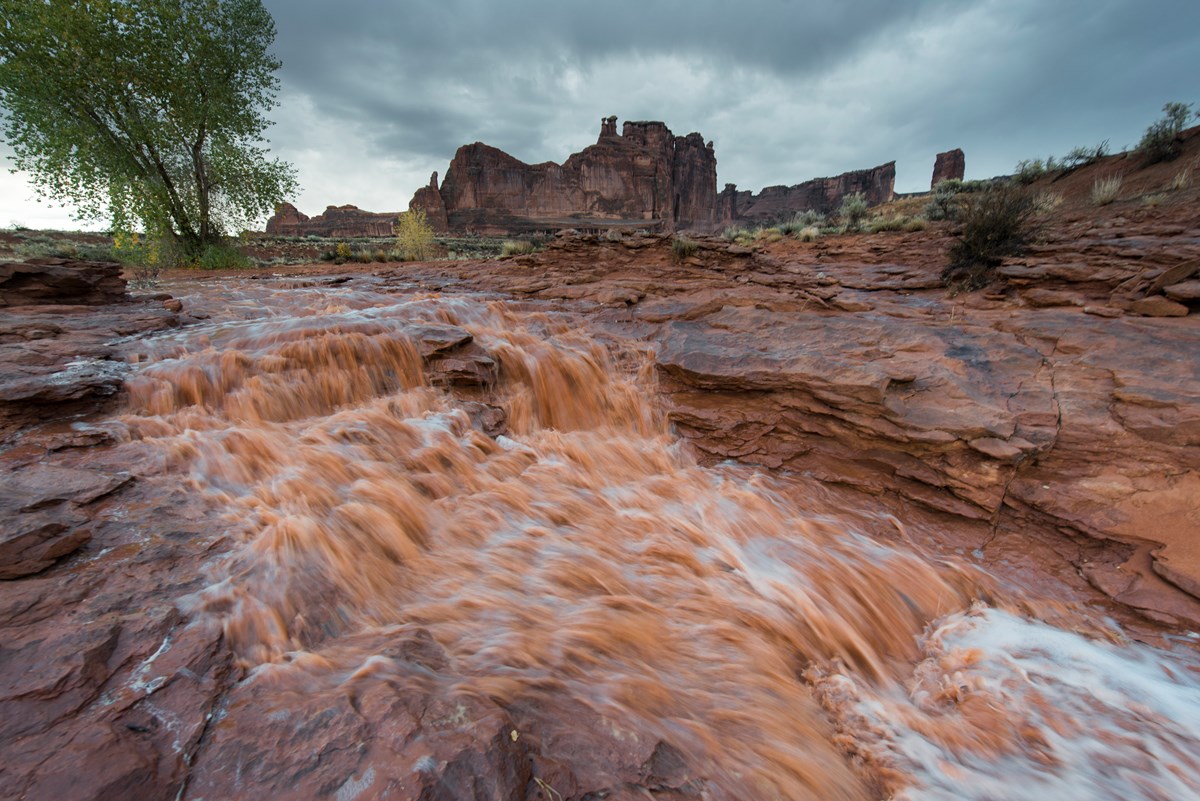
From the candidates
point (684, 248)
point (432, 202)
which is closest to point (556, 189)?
point (432, 202)

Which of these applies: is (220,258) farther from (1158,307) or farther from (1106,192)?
(1106,192)

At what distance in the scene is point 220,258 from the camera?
15.6 m

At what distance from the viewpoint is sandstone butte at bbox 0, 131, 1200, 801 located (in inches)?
60.3

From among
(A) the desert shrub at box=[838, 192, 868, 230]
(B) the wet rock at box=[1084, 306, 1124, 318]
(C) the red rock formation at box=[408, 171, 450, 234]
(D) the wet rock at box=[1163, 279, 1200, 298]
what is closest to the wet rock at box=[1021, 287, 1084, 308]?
(B) the wet rock at box=[1084, 306, 1124, 318]

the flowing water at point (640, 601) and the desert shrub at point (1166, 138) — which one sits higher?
the desert shrub at point (1166, 138)

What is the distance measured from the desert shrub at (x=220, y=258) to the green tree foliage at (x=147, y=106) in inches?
14.6

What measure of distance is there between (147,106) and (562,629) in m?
19.9

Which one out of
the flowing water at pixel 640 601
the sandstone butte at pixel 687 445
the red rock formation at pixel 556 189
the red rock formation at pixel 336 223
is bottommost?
the flowing water at pixel 640 601

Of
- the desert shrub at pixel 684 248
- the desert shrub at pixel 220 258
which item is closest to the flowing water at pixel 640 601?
the desert shrub at pixel 684 248

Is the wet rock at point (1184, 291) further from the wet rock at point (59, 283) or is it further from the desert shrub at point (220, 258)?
the desert shrub at point (220, 258)

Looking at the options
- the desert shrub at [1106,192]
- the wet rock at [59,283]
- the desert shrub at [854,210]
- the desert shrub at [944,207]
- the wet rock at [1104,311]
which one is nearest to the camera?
the wet rock at [1104,311]

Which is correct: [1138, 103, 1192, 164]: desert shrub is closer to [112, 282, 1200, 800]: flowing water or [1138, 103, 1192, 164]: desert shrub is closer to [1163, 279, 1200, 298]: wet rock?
[1163, 279, 1200, 298]: wet rock

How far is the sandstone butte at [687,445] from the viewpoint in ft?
5.03

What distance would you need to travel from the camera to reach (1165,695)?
8.46 ft
